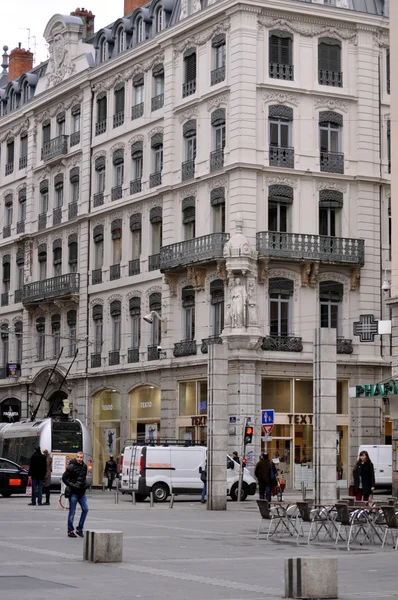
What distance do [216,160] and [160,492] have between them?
16.1 metres

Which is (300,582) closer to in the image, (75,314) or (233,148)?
(233,148)

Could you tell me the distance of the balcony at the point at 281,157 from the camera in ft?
177

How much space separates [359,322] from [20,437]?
16.3 m

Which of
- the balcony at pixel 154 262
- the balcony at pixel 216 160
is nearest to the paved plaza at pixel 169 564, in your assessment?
the balcony at pixel 216 160

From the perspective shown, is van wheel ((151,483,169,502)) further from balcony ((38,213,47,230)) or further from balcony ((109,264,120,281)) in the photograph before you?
balcony ((38,213,47,230))

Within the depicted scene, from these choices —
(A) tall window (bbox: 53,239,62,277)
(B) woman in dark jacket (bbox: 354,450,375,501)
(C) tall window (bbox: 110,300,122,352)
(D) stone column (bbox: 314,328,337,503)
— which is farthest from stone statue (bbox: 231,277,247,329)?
(D) stone column (bbox: 314,328,337,503)

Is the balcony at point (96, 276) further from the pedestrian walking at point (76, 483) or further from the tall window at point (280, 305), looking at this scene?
the pedestrian walking at point (76, 483)

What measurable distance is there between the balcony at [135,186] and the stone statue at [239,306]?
10430mm

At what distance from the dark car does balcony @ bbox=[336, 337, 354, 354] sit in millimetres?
14203

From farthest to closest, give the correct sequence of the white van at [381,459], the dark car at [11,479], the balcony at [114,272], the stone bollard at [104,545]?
the balcony at [114,272] < the white van at [381,459] < the dark car at [11,479] < the stone bollard at [104,545]

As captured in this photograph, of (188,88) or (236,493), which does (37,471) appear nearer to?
(236,493)

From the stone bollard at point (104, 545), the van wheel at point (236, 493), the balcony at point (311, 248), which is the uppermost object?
the balcony at point (311, 248)

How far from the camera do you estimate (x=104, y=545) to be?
19703mm

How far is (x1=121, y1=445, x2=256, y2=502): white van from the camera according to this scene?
4456cm
